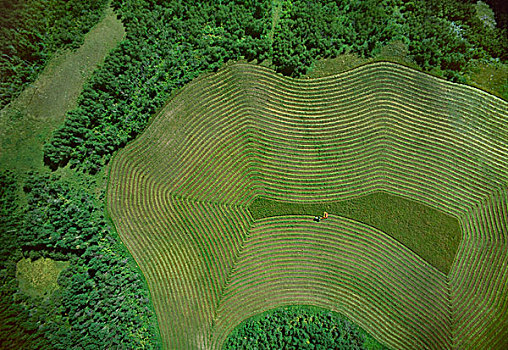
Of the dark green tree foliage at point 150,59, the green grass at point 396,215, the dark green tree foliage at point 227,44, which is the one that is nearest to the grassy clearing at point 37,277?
the dark green tree foliage at point 150,59

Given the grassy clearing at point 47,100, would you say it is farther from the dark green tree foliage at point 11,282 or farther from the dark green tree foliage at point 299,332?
the dark green tree foliage at point 299,332

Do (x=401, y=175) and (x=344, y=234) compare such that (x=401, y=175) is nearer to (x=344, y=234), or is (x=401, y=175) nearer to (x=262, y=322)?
(x=344, y=234)

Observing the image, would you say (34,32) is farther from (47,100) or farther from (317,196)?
(317,196)

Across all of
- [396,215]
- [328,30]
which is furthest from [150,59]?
[396,215]

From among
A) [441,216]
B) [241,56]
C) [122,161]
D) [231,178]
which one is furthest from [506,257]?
[122,161]

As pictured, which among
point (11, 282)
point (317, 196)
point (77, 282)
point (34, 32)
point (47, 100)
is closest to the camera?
point (11, 282)
